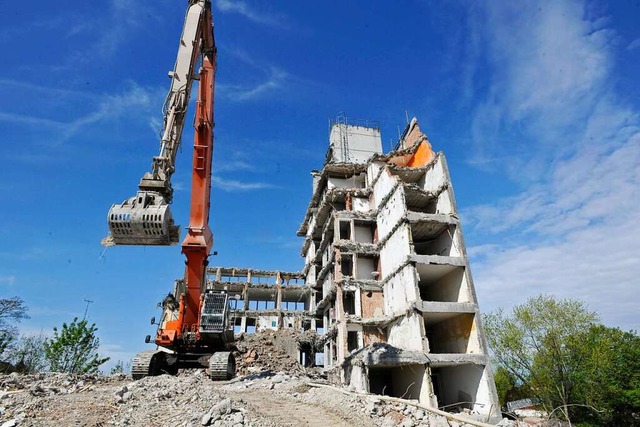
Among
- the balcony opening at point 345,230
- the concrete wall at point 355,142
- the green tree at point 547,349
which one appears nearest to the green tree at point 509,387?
the green tree at point 547,349

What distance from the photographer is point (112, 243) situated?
10008 mm

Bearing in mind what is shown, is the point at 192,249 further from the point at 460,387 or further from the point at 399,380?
the point at 460,387

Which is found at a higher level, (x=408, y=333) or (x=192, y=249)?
(x=192, y=249)

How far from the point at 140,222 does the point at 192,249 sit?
3.90 metres

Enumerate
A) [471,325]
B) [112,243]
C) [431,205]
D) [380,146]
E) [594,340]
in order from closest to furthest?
[112,243] → [471,325] → [431,205] → [594,340] → [380,146]

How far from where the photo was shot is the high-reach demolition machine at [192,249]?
41.5 feet

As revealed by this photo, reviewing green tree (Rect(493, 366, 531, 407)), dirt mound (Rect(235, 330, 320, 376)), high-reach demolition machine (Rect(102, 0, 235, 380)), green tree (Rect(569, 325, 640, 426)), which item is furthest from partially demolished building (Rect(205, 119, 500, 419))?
green tree (Rect(569, 325, 640, 426))

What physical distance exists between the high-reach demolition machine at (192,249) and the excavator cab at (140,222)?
66 cm

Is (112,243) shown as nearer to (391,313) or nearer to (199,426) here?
(199,426)

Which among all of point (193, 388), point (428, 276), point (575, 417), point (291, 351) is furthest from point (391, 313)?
point (575, 417)

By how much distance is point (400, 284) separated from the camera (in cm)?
2577

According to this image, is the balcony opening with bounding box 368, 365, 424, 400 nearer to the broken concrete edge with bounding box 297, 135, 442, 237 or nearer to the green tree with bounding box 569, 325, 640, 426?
the broken concrete edge with bounding box 297, 135, 442, 237

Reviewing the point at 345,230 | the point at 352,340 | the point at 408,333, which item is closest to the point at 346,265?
the point at 345,230

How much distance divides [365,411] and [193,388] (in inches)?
190
